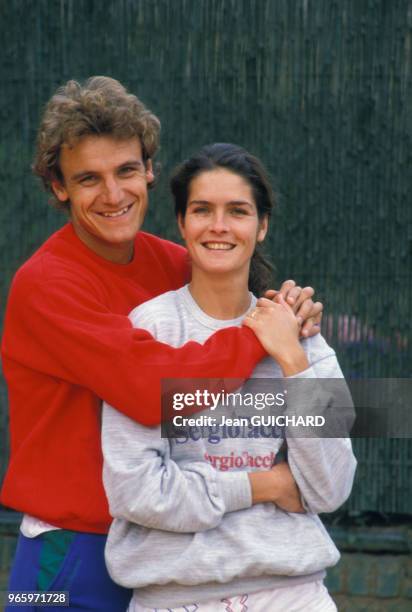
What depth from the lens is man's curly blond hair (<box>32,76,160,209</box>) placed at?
284 cm

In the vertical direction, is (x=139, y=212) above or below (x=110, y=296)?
above

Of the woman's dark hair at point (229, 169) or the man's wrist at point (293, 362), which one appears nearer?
the man's wrist at point (293, 362)

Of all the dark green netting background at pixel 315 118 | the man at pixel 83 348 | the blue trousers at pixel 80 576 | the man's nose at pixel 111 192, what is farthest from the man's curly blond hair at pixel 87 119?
the dark green netting background at pixel 315 118

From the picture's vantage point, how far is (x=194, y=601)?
8.06ft

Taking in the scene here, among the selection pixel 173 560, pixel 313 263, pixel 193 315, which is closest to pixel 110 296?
pixel 193 315

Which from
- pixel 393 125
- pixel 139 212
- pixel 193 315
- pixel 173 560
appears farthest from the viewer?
pixel 393 125

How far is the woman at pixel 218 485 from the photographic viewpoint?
2434 mm

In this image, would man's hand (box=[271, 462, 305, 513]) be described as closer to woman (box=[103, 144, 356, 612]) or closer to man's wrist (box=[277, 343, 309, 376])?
woman (box=[103, 144, 356, 612])

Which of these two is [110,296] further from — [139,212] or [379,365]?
[379,365]

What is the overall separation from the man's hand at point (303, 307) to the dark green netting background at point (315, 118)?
6.06ft

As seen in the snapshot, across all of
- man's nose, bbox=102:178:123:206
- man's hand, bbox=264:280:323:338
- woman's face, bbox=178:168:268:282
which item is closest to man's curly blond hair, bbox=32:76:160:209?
man's nose, bbox=102:178:123:206

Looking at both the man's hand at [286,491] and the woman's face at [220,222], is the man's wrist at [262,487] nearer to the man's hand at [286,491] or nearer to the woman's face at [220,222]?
the man's hand at [286,491]

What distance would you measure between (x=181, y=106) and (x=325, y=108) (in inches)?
24.5

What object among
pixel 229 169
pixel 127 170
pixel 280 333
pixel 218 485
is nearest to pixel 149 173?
pixel 127 170
